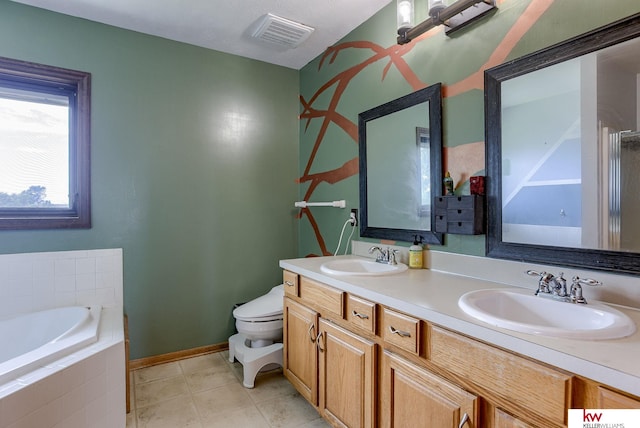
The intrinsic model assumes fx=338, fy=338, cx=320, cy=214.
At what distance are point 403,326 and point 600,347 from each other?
1.92ft

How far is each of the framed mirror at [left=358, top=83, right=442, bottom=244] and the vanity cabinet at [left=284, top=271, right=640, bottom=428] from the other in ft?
2.07

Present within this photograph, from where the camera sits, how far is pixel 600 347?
2.69 feet

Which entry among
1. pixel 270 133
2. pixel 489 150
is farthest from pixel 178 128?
pixel 489 150

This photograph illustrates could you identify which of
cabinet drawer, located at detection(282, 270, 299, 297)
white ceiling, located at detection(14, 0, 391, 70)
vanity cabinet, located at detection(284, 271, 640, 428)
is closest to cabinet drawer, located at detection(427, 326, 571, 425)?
vanity cabinet, located at detection(284, 271, 640, 428)

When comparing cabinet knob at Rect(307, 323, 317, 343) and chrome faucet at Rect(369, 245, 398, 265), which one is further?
chrome faucet at Rect(369, 245, 398, 265)

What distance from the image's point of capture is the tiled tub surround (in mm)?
1243

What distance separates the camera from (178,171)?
2639 mm

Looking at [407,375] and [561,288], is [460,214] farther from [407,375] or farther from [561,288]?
[407,375]

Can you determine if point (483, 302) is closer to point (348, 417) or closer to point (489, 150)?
point (489, 150)

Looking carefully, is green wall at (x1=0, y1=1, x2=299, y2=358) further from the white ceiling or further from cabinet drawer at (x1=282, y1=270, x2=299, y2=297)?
cabinet drawer at (x1=282, y1=270, x2=299, y2=297)

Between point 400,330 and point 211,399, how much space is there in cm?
147

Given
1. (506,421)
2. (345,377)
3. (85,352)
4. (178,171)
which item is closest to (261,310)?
(345,377)

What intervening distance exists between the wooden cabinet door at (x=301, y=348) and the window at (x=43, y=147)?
156 centimetres

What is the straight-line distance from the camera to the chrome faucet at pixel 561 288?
3.67 feet
